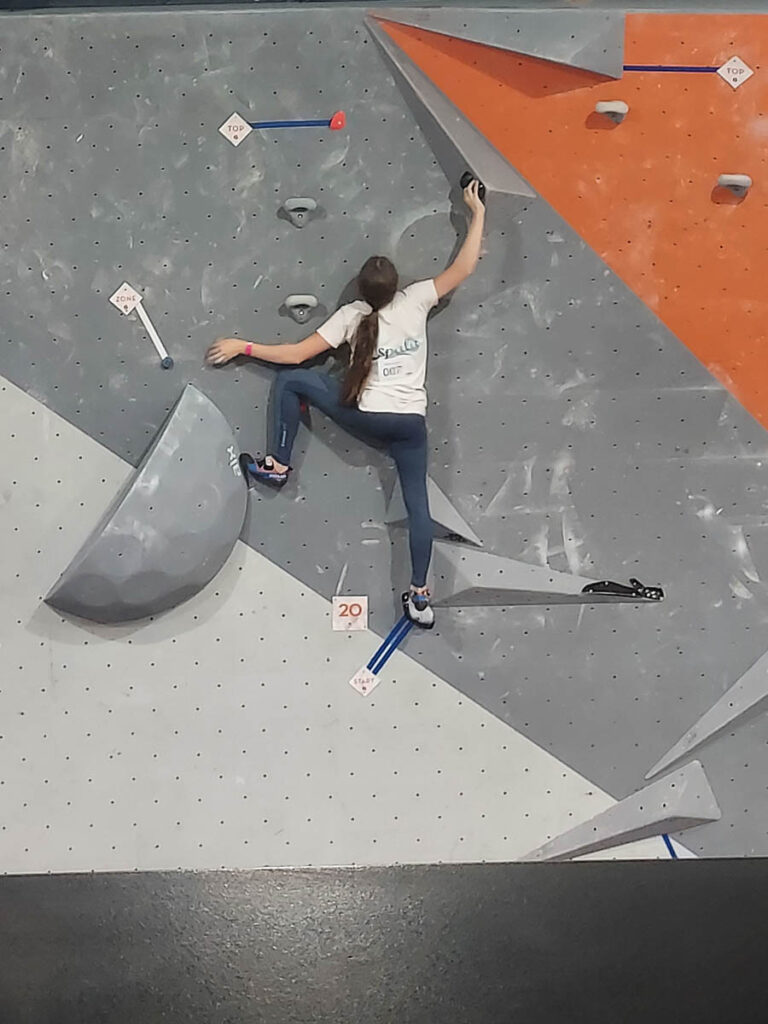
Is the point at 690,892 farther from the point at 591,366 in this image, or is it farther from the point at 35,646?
the point at 35,646

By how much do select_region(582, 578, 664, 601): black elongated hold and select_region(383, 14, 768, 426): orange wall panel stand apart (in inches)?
20.2

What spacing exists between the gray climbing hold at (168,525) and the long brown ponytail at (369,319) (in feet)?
1.13

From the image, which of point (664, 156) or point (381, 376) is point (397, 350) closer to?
point (381, 376)

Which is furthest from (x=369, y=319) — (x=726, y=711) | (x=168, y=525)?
(x=726, y=711)

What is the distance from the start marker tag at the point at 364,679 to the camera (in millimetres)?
2357

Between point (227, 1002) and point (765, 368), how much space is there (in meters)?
2.08

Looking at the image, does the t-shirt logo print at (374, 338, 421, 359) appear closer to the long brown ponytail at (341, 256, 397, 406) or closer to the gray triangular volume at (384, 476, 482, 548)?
the long brown ponytail at (341, 256, 397, 406)

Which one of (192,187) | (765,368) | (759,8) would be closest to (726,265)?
(765,368)

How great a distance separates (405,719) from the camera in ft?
7.73

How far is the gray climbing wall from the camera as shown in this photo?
224 cm

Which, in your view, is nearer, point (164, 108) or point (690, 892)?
point (164, 108)

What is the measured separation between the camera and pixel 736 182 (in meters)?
2.25

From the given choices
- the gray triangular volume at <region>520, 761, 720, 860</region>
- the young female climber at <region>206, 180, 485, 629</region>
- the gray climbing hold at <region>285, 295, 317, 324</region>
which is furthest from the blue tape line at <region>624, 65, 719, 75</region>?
the gray triangular volume at <region>520, 761, 720, 860</region>

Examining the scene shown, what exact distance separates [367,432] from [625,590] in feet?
2.53
